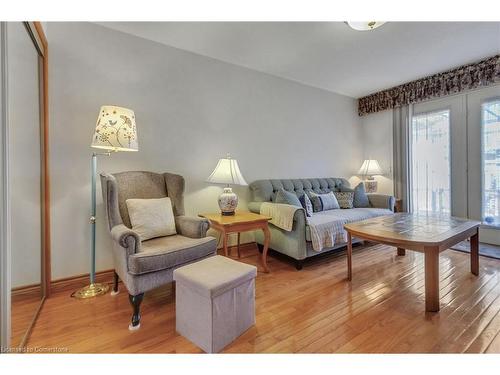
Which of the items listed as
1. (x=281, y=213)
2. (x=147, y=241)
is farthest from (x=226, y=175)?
(x=147, y=241)

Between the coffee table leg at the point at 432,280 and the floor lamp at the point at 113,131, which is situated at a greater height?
the floor lamp at the point at 113,131

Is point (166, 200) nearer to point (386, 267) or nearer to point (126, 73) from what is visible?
point (126, 73)

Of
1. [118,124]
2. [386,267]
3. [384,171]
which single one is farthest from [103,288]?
[384,171]

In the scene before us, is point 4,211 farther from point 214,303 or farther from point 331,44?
point 331,44

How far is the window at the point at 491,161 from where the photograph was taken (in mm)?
2965

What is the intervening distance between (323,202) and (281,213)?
0.96 m

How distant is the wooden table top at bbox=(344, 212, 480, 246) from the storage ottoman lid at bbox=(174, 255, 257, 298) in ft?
3.62

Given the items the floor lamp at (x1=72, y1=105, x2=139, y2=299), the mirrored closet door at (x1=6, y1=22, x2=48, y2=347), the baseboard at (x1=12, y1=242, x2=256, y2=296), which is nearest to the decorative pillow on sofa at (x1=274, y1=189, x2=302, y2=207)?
the floor lamp at (x1=72, y1=105, x2=139, y2=299)

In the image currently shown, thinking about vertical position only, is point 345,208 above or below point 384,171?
below

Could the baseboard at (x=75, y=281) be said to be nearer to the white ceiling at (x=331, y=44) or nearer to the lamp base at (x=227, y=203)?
the lamp base at (x=227, y=203)

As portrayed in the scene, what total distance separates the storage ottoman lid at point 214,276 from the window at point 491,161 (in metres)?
3.50

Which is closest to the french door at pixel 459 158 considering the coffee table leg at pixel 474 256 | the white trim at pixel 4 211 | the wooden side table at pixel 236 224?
→ the coffee table leg at pixel 474 256
